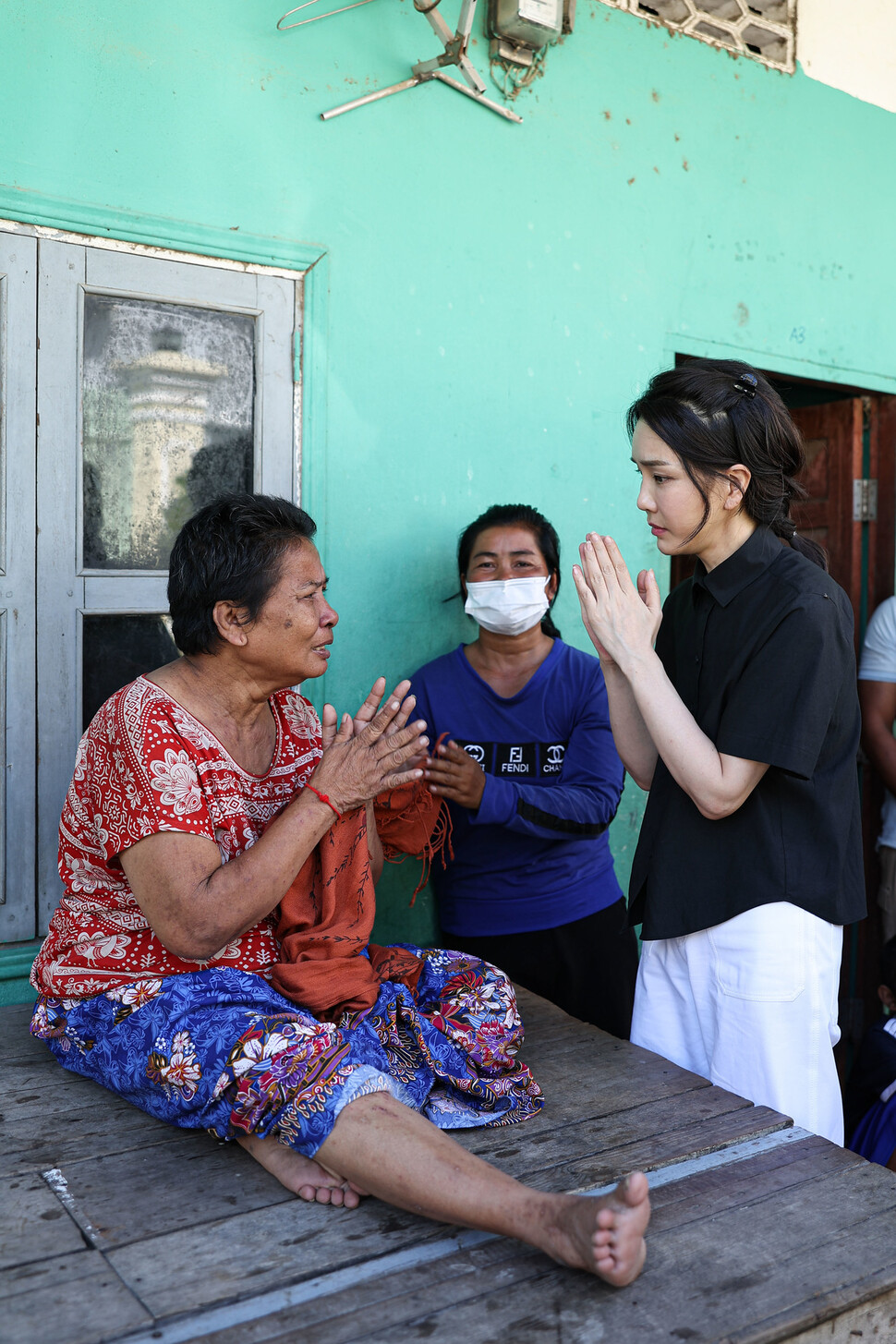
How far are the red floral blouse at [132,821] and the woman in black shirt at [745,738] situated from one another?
0.82 m

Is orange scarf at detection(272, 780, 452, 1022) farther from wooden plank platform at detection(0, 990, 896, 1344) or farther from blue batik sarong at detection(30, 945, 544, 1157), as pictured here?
wooden plank platform at detection(0, 990, 896, 1344)

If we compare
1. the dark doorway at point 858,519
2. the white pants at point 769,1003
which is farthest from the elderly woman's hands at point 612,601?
the dark doorway at point 858,519

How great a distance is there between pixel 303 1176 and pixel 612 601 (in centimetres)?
122

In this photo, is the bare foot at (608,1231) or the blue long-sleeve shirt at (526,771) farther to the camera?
the blue long-sleeve shirt at (526,771)

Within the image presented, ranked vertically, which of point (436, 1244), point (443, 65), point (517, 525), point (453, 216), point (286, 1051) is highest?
point (443, 65)

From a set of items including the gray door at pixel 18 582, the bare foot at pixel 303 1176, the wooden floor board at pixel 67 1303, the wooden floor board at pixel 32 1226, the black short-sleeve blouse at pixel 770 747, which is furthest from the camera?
the gray door at pixel 18 582

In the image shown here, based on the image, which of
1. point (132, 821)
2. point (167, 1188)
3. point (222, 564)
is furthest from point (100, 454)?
point (167, 1188)

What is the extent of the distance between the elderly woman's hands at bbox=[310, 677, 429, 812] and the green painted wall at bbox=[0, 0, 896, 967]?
853 millimetres

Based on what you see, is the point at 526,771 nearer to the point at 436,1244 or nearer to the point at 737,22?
the point at 436,1244

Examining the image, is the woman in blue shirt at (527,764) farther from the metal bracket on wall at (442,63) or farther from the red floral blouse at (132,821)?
the metal bracket on wall at (442,63)

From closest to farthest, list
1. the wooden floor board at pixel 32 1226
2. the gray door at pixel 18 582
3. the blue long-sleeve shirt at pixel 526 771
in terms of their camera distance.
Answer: the wooden floor board at pixel 32 1226 → the gray door at pixel 18 582 → the blue long-sleeve shirt at pixel 526 771

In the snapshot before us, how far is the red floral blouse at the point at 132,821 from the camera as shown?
1984 millimetres

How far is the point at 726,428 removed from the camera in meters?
2.05

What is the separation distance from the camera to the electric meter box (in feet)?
9.77
